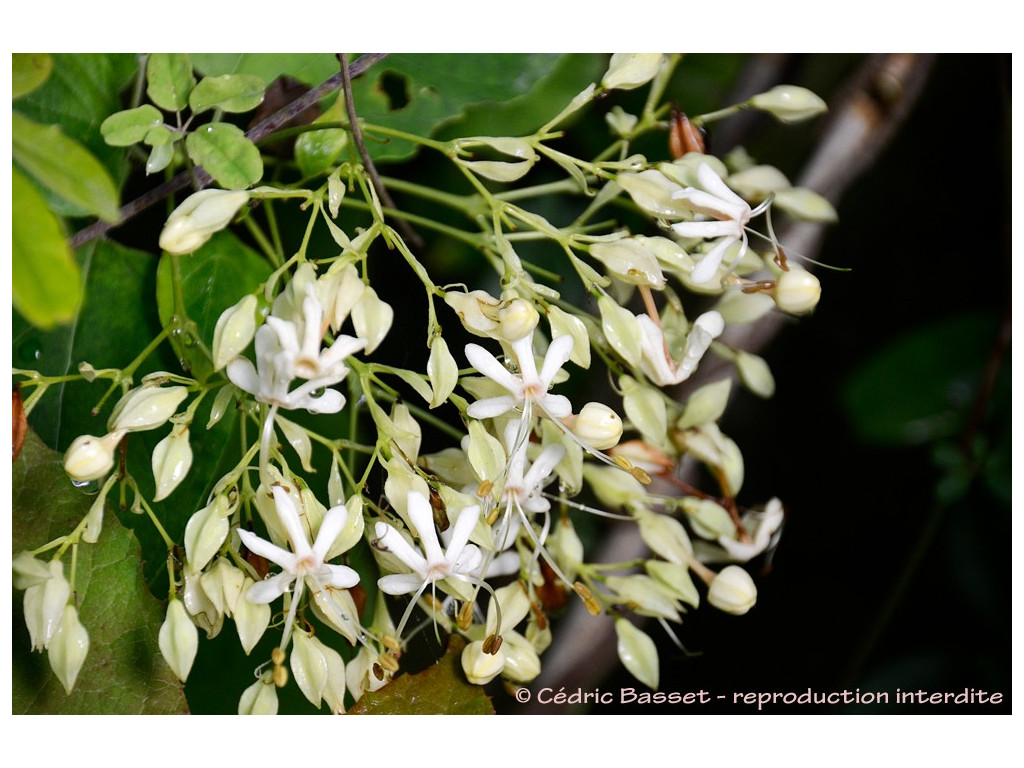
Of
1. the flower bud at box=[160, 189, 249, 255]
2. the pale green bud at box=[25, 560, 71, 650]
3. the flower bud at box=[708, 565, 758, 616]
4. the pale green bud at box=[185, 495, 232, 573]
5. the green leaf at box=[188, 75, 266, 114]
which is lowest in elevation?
the flower bud at box=[708, 565, 758, 616]

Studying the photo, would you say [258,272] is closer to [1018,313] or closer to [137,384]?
[137,384]

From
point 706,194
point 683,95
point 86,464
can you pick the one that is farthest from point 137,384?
point 683,95

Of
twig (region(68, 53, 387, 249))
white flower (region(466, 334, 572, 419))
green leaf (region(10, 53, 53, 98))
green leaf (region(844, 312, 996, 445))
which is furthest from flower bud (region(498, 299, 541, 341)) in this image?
green leaf (region(844, 312, 996, 445))

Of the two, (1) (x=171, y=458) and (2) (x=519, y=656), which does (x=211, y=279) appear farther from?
(2) (x=519, y=656)

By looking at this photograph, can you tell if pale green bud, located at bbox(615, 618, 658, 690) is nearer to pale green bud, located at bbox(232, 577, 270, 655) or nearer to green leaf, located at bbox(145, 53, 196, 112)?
pale green bud, located at bbox(232, 577, 270, 655)

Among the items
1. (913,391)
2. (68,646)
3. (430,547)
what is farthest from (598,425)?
(913,391)

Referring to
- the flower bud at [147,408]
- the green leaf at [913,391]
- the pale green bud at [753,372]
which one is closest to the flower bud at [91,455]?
the flower bud at [147,408]
